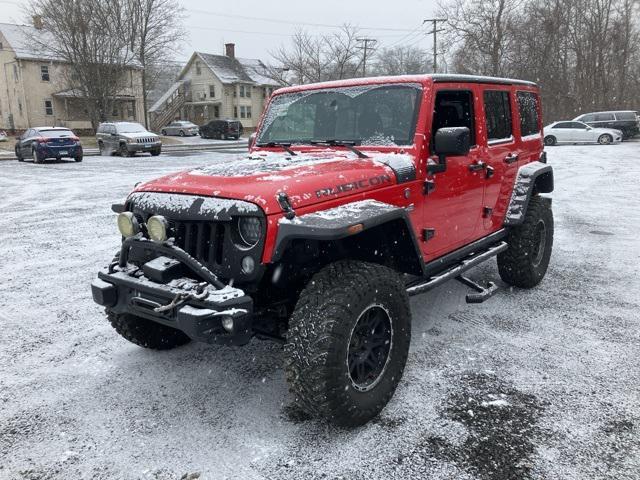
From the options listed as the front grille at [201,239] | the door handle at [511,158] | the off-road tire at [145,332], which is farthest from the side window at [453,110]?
the off-road tire at [145,332]

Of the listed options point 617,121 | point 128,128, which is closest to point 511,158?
point 128,128

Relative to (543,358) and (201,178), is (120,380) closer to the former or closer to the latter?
(201,178)

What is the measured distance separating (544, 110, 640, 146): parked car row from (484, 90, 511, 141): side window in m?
24.4

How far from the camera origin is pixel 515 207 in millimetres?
5012

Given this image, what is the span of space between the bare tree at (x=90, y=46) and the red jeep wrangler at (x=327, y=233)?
33.7 metres

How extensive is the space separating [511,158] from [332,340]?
3.17 m

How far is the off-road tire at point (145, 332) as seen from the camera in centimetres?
373

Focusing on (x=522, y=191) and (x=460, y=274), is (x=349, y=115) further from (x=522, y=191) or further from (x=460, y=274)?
(x=522, y=191)

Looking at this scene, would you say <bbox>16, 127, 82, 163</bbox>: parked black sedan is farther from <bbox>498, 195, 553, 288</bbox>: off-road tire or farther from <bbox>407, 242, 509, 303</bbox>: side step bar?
<bbox>407, 242, 509, 303</bbox>: side step bar

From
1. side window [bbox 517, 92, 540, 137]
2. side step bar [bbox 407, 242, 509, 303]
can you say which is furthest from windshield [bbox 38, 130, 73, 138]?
side step bar [bbox 407, 242, 509, 303]

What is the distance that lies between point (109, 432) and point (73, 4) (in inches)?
1423

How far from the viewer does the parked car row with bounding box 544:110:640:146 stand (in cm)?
2684

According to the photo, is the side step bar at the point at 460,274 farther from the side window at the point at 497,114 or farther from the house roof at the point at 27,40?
the house roof at the point at 27,40

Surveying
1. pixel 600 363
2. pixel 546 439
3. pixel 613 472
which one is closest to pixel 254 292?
pixel 546 439
